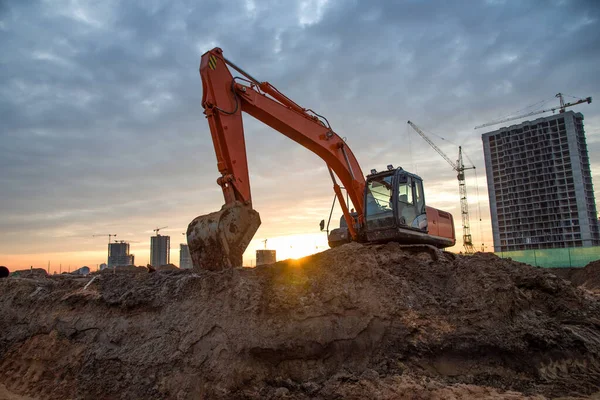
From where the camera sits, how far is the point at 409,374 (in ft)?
14.7

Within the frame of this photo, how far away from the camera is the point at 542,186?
1694 inches

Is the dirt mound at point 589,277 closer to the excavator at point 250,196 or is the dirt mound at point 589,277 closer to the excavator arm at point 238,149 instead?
the excavator at point 250,196

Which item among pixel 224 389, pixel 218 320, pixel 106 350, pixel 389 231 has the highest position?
pixel 389 231

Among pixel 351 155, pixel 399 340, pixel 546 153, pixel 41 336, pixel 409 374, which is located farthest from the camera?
pixel 546 153

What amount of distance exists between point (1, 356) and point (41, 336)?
30.7 inches

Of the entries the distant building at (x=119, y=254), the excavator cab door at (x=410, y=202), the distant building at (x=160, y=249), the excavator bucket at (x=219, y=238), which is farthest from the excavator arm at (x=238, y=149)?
the distant building at (x=119, y=254)

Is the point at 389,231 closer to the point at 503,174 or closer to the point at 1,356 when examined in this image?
the point at 1,356

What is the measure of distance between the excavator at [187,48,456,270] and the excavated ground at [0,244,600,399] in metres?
0.93

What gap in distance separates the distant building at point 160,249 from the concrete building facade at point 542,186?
161 ft

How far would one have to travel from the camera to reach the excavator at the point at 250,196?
269 inches

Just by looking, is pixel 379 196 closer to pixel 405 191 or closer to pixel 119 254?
pixel 405 191

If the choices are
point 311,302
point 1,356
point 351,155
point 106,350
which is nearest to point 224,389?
point 311,302

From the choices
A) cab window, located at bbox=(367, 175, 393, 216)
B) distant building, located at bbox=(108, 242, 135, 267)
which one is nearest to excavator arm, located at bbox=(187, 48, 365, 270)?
cab window, located at bbox=(367, 175, 393, 216)

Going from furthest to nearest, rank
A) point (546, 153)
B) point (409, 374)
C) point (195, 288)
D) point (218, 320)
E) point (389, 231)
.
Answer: point (546, 153)
point (389, 231)
point (195, 288)
point (218, 320)
point (409, 374)
